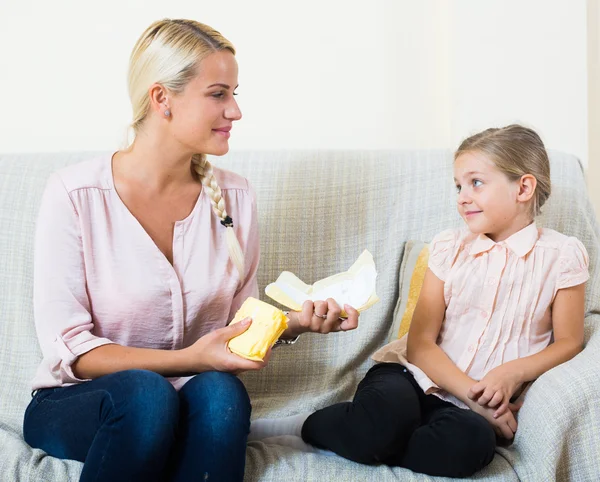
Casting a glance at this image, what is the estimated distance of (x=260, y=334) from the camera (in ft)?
4.70

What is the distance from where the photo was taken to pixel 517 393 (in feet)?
5.42

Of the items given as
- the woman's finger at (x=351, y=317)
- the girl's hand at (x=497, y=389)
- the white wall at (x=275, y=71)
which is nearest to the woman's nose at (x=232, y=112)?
the woman's finger at (x=351, y=317)

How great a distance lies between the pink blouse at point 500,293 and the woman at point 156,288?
1.17 ft

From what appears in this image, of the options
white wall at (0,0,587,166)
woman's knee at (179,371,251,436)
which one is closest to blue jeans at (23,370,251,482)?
woman's knee at (179,371,251,436)

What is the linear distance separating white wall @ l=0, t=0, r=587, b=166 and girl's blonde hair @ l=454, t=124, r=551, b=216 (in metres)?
0.67

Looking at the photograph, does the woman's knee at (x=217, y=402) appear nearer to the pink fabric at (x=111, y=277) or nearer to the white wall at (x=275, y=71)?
the pink fabric at (x=111, y=277)

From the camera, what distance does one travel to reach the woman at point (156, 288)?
1366 mm

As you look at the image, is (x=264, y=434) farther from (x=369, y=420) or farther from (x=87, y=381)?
(x=87, y=381)

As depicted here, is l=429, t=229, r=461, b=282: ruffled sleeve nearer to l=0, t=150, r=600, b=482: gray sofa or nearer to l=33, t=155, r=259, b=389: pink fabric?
l=0, t=150, r=600, b=482: gray sofa

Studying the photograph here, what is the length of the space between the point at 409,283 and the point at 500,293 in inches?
11.2

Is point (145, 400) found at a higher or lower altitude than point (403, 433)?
higher

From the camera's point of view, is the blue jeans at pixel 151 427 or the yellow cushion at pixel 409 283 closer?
the blue jeans at pixel 151 427

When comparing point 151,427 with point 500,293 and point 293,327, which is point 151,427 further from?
point 500,293

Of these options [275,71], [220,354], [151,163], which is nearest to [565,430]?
[220,354]
